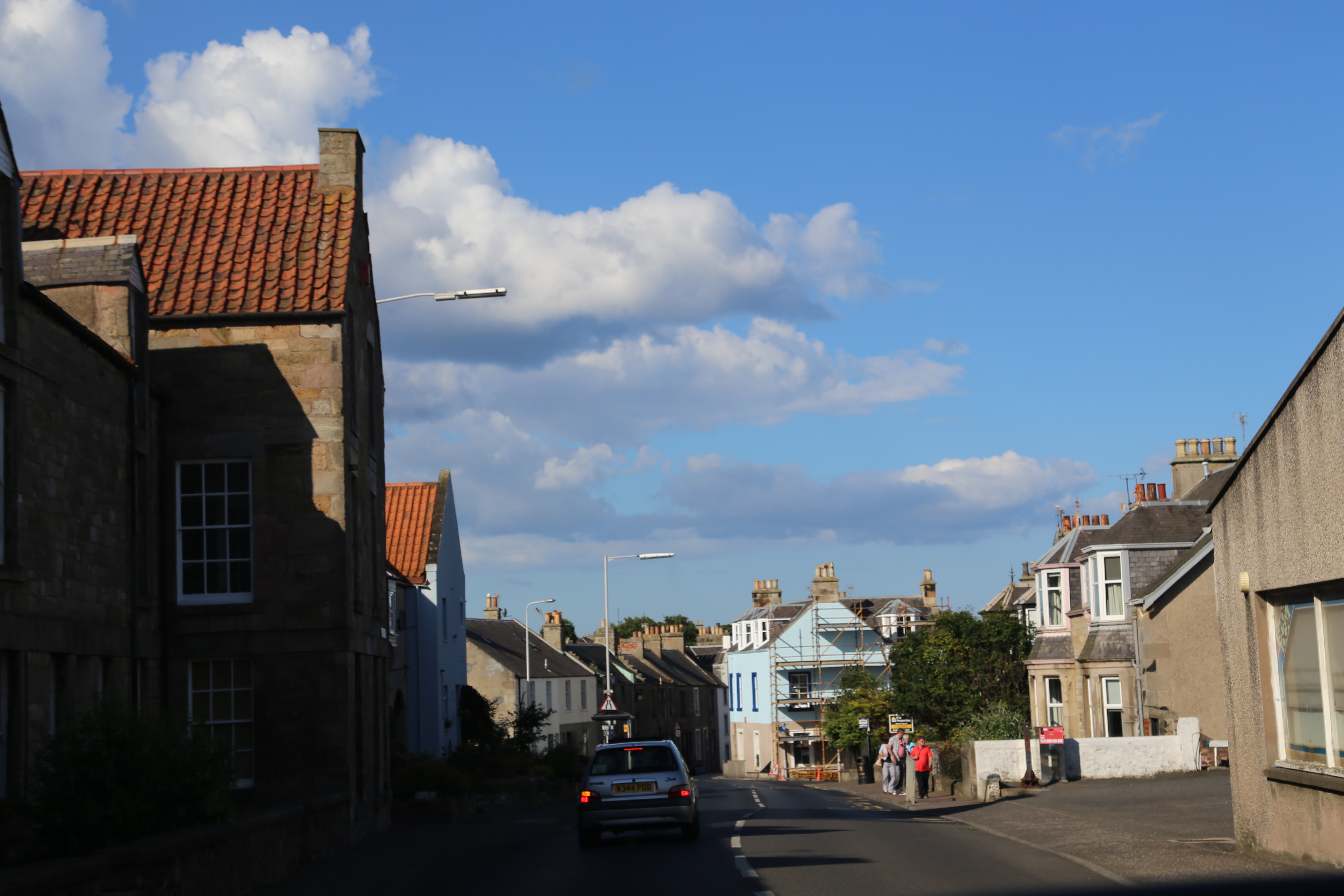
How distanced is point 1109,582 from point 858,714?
2560 centimetres

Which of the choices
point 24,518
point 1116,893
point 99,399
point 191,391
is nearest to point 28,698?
point 24,518

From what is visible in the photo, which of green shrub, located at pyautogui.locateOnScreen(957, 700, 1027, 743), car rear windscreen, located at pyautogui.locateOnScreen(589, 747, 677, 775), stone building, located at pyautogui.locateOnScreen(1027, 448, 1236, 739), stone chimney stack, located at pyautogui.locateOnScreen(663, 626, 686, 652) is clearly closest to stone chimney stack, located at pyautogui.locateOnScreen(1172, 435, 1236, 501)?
stone building, located at pyautogui.locateOnScreen(1027, 448, 1236, 739)

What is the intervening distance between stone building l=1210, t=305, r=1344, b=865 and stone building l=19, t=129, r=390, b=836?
13.0 meters

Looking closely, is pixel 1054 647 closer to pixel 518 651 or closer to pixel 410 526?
pixel 410 526

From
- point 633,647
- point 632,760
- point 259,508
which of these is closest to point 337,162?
point 259,508

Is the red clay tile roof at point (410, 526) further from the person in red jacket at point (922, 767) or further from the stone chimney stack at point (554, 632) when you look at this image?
the stone chimney stack at point (554, 632)

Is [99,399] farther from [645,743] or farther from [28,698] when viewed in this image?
[645,743]

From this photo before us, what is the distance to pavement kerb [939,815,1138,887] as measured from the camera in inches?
531

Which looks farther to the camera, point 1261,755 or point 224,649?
point 224,649

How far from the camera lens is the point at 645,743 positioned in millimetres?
20062

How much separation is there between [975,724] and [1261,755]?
23.2 meters

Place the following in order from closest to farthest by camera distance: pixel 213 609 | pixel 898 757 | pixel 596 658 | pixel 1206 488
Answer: pixel 213 609 < pixel 898 757 < pixel 1206 488 < pixel 596 658

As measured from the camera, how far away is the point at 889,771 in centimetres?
3938

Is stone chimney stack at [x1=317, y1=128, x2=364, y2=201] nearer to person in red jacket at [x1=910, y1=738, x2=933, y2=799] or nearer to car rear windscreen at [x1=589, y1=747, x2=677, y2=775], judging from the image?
car rear windscreen at [x1=589, y1=747, x2=677, y2=775]
